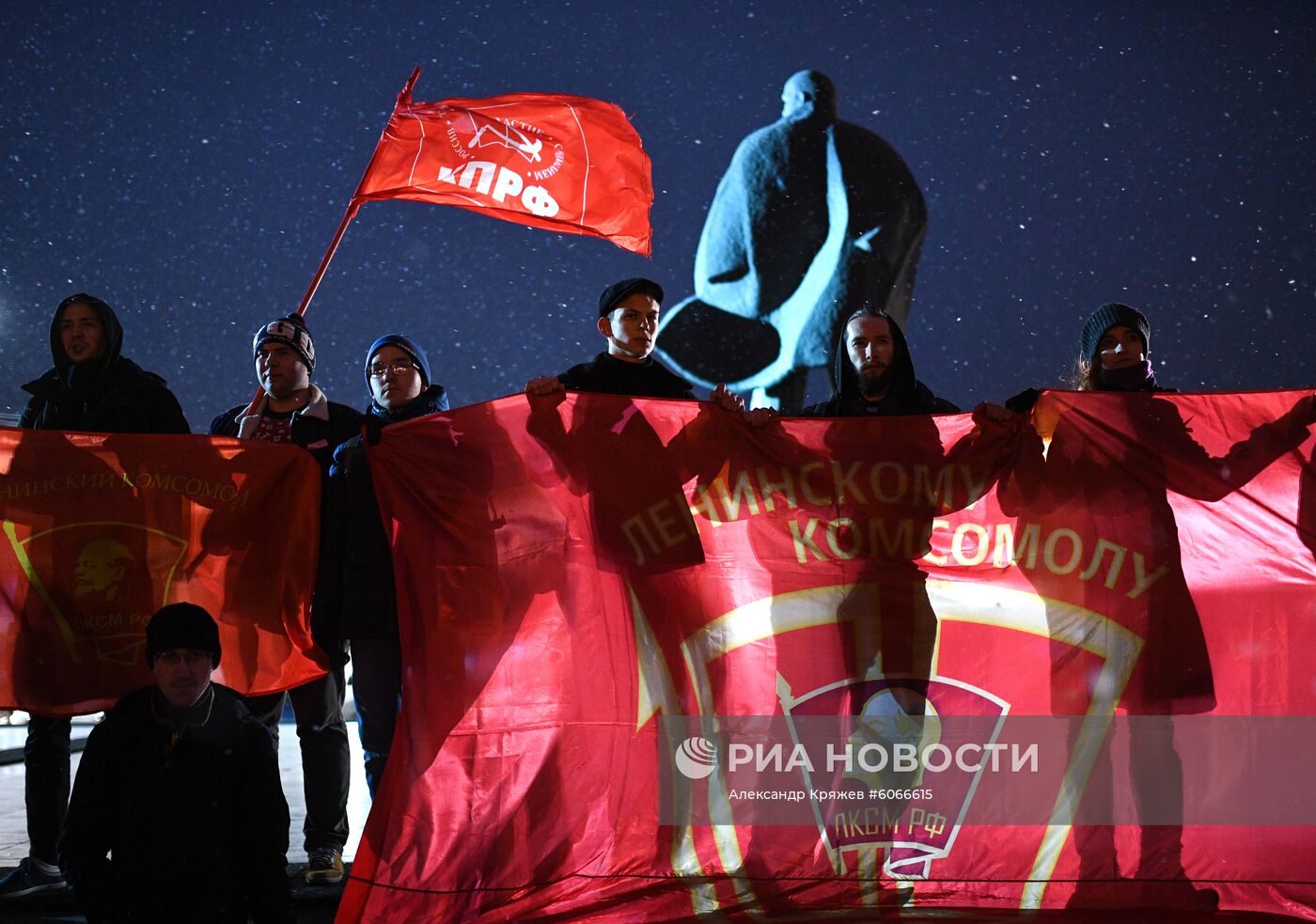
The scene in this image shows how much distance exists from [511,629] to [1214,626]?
2.00 m

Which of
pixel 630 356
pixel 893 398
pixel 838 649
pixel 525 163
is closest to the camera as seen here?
pixel 838 649

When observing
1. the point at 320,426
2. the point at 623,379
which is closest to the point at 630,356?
the point at 623,379

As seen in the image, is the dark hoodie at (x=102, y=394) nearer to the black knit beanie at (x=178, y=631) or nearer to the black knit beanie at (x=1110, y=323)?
the black knit beanie at (x=178, y=631)

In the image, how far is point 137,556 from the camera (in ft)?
11.0

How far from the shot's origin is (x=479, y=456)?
3.15 metres

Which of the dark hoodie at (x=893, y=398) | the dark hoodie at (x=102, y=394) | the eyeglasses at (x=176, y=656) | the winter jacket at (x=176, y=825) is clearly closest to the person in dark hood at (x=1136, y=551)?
the dark hoodie at (x=893, y=398)

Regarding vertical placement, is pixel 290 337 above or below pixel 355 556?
above

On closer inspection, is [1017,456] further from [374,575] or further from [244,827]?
[244,827]

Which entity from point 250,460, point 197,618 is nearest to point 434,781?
point 197,618

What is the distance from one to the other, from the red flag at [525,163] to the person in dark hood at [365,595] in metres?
1.77

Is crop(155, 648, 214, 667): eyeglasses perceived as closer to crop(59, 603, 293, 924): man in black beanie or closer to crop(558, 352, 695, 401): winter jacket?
crop(59, 603, 293, 924): man in black beanie

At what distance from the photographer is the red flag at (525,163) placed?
4820 millimetres

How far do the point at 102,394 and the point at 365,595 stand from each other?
1234 millimetres

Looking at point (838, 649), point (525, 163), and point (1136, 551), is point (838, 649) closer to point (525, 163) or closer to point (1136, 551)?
point (1136, 551)
